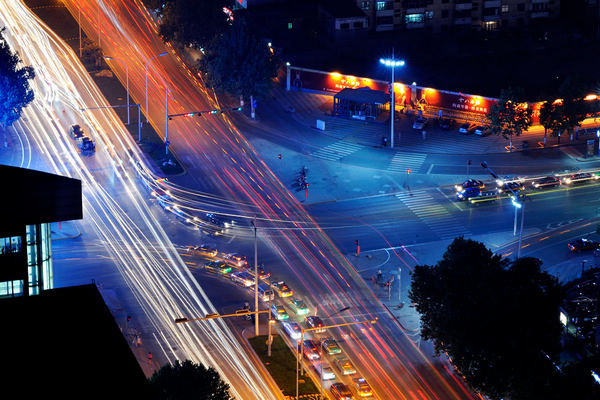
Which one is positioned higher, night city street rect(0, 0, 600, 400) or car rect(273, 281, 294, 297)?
night city street rect(0, 0, 600, 400)

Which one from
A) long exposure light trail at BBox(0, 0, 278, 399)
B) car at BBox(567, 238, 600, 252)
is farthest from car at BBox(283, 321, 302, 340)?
car at BBox(567, 238, 600, 252)

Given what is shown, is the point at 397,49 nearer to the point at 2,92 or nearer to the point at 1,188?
the point at 2,92

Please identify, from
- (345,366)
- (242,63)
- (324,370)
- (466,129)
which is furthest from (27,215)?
(466,129)

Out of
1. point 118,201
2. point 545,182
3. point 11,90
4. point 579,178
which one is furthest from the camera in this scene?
point 11,90

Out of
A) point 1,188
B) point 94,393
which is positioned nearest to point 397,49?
point 1,188

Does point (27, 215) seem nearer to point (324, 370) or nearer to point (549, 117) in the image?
point (324, 370)

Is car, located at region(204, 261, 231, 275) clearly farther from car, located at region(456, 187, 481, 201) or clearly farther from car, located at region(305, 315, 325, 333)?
car, located at region(456, 187, 481, 201)
